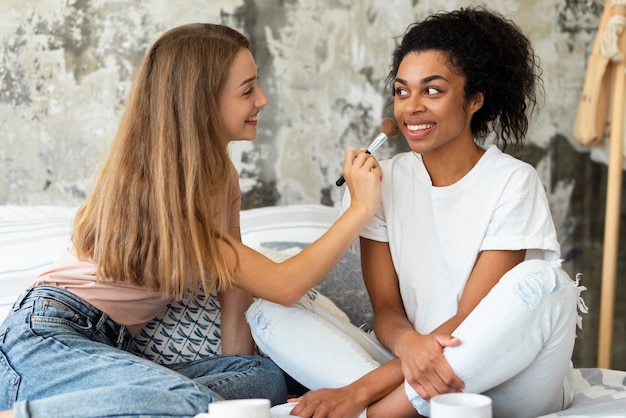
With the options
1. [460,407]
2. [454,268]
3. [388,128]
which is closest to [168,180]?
[388,128]

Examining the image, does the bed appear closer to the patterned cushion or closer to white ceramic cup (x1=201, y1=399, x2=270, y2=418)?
the patterned cushion

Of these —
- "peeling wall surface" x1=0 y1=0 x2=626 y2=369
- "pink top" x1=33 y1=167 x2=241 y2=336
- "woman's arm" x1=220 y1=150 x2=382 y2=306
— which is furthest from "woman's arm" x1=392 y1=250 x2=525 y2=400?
"peeling wall surface" x1=0 y1=0 x2=626 y2=369

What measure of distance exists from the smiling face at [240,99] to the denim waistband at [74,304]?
40 cm

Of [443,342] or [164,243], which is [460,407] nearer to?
[443,342]

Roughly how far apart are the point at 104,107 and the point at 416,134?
1.06m

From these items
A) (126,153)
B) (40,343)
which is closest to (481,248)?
(126,153)

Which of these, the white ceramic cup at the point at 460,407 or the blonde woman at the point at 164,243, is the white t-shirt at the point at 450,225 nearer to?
the blonde woman at the point at 164,243

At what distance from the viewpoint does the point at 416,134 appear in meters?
1.54

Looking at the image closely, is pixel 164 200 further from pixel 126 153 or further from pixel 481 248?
pixel 481 248

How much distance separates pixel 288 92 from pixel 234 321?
0.93m

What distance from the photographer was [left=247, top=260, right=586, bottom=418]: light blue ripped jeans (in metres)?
1.25

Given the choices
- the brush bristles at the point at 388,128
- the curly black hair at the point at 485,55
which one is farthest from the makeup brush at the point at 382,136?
the curly black hair at the point at 485,55

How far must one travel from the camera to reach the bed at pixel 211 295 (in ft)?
5.25

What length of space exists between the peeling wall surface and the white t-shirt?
0.78 metres
